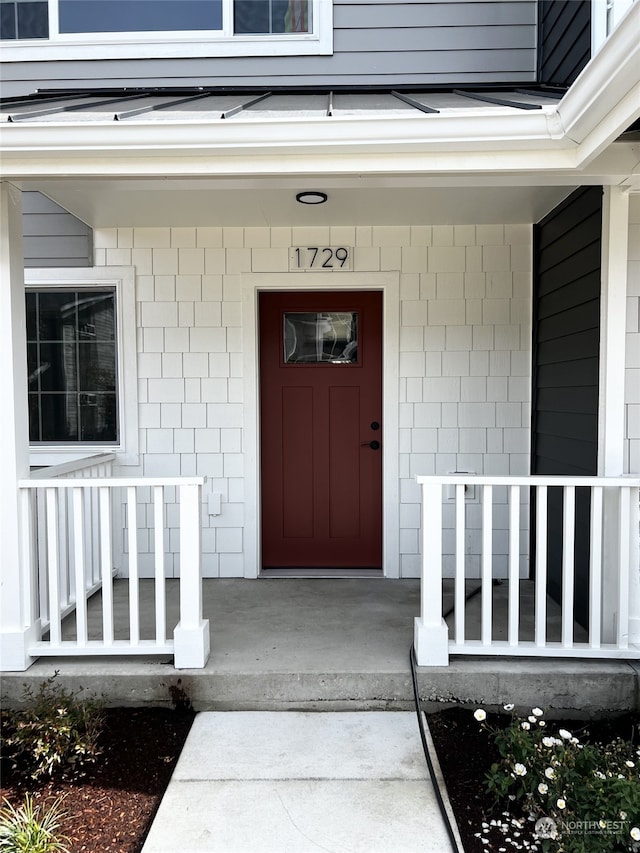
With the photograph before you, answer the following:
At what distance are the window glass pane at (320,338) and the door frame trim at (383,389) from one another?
9.3 inches

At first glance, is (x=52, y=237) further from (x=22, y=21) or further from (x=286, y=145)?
(x=286, y=145)

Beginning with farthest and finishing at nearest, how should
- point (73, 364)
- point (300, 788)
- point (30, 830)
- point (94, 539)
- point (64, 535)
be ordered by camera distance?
point (73, 364), point (94, 539), point (64, 535), point (300, 788), point (30, 830)

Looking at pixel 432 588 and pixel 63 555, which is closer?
pixel 432 588

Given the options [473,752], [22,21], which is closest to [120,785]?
[473,752]

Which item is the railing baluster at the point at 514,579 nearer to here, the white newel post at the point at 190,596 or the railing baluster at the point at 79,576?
the white newel post at the point at 190,596

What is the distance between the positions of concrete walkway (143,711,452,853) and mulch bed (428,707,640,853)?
90mm

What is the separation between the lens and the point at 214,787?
2271 millimetres

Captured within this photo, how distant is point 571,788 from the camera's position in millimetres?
2076

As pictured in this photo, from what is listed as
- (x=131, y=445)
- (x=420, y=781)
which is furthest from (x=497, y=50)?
(x=420, y=781)

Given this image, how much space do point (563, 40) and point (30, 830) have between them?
4391mm

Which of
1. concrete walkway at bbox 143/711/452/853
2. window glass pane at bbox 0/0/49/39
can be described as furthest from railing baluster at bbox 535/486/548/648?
window glass pane at bbox 0/0/49/39

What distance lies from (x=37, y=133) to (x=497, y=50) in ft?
9.71

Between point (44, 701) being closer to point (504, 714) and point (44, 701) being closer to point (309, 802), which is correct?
point (309, 802)

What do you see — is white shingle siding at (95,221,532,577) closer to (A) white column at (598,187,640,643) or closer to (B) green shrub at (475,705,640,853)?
(A) white column at (598,187,640,643)
